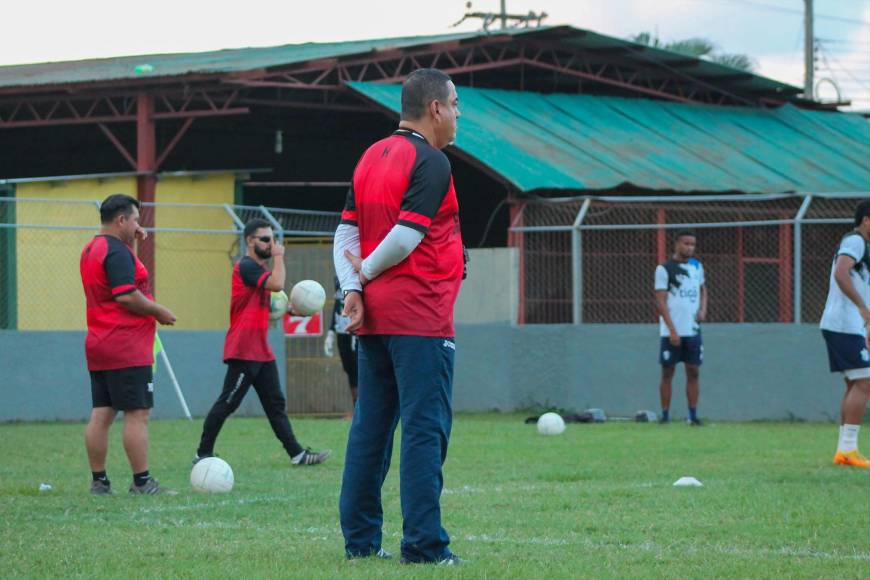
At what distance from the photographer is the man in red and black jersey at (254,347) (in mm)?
12163

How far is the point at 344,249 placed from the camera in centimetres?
676

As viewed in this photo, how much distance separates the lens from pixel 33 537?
26.0ft

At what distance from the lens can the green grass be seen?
678cm

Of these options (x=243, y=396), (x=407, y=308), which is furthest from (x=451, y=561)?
(x=243, y=396)

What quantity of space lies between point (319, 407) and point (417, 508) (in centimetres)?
1528

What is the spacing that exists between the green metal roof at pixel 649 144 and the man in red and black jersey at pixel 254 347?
30.8ft

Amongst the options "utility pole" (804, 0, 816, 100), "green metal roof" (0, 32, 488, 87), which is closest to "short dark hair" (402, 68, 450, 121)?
"green metal roof" (0, 32, 488, 87)

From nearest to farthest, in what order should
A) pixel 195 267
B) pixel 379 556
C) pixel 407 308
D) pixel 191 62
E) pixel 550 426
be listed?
→ pixel 407 308 < pixel 379 556 < pixel 550 426 < pixel 195 267 < pixel 191 62

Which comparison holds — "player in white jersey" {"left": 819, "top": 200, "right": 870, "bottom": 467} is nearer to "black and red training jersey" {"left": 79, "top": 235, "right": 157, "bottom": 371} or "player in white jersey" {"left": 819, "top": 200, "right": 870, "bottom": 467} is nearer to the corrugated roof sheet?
"black and red training jersey" {"left": 79, "top": 235, "right": 157, "bottom": 371}

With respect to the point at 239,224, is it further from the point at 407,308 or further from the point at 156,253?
the point at 407,308

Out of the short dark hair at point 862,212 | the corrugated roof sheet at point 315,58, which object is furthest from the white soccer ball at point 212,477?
the corrugated roof sheet at point 315,58

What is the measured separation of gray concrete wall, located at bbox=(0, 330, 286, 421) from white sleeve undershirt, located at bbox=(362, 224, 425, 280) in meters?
13.5

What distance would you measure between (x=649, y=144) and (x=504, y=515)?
18672 millimetres

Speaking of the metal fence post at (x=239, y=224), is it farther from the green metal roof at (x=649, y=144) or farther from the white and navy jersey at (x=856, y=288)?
the white and navy jersey at (x=856, y=288)
